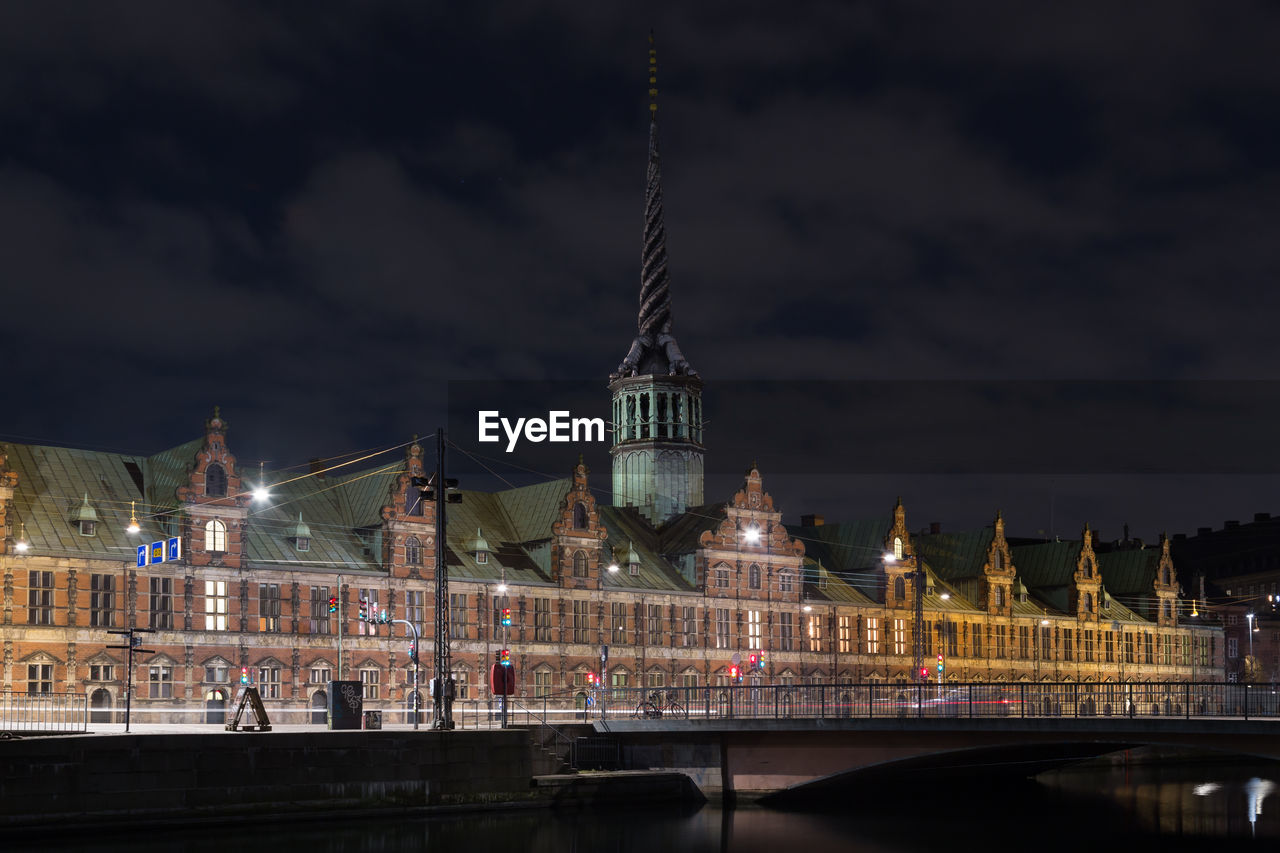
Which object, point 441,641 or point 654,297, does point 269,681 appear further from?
point 654,297

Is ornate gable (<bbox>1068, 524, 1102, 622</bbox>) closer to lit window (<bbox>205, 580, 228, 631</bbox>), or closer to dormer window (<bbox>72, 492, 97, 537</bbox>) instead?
lit window (<bbox>205, 580, 228, 631</bbox>)

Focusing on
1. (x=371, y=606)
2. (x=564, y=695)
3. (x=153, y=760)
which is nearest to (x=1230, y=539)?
(x=564, y=695)

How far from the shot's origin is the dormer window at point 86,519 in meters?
72.2

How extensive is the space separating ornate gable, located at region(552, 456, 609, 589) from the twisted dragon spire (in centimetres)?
2298

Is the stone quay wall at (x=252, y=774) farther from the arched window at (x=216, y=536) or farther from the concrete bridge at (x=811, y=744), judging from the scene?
the arched window at (x=216, y=536)

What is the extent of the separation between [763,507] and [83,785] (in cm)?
5899

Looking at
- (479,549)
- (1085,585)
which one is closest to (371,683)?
(479,549)

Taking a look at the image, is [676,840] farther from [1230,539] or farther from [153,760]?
[1230,539]

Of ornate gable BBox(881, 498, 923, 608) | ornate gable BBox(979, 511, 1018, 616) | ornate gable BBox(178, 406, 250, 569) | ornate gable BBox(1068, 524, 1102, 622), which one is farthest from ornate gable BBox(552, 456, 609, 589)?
ornate gable BBox(1068, 524, 1102, 622)

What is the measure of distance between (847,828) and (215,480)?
34539 mm

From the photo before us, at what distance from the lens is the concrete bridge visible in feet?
176

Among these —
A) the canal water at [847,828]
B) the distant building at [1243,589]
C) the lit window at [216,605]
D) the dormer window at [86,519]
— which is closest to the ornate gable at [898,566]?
the canal water at [847,828]

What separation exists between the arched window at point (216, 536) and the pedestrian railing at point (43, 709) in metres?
9.18

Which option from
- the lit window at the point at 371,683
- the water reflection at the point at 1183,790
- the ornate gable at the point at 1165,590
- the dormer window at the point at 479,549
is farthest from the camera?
the ornate gable at the point at 1165,590
